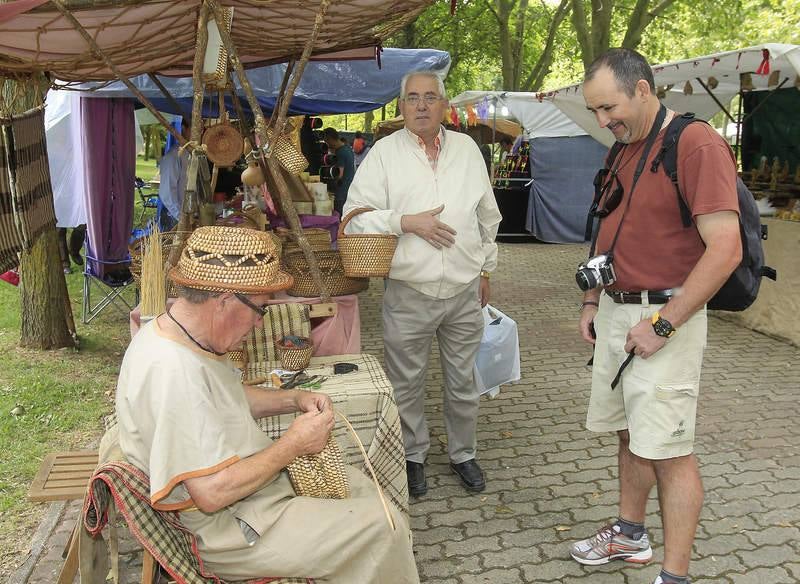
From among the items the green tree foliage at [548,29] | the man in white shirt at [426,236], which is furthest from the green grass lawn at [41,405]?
the green tree foliage at [548,29]

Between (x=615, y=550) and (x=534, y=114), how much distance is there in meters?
10.6

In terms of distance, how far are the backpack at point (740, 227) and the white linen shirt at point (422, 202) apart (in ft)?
3.55

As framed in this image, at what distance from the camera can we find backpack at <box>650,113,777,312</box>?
232cm

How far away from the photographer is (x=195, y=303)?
1.95m

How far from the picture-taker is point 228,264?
6.33ft

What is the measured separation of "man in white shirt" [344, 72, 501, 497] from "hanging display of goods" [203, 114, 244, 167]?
46.3 inches

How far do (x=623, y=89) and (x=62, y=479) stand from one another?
2.45 meters

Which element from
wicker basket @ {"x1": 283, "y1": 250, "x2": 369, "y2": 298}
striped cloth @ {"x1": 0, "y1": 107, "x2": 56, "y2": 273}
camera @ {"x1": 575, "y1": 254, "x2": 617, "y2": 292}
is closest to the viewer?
camera @ {"x1": 575, "y1": 254, "x2": 617, "y2": 292}

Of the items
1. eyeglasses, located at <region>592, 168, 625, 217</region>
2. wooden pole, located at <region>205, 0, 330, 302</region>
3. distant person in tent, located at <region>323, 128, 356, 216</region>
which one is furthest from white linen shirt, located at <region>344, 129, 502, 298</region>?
distant person in tent, located at <region>323, 128, 356, 216</region>

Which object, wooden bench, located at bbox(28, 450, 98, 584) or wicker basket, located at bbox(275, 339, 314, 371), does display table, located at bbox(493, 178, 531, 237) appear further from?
wooden bench, located at bbox(28, 450, 98, 584)

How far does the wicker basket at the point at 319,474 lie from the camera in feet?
6.81

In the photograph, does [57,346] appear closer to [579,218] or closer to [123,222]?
[123,222]

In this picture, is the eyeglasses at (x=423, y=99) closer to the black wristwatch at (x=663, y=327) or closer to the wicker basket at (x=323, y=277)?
the wicker basket at (x=323, y=277)

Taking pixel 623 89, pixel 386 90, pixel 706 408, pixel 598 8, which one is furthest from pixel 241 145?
pixel 598 8
